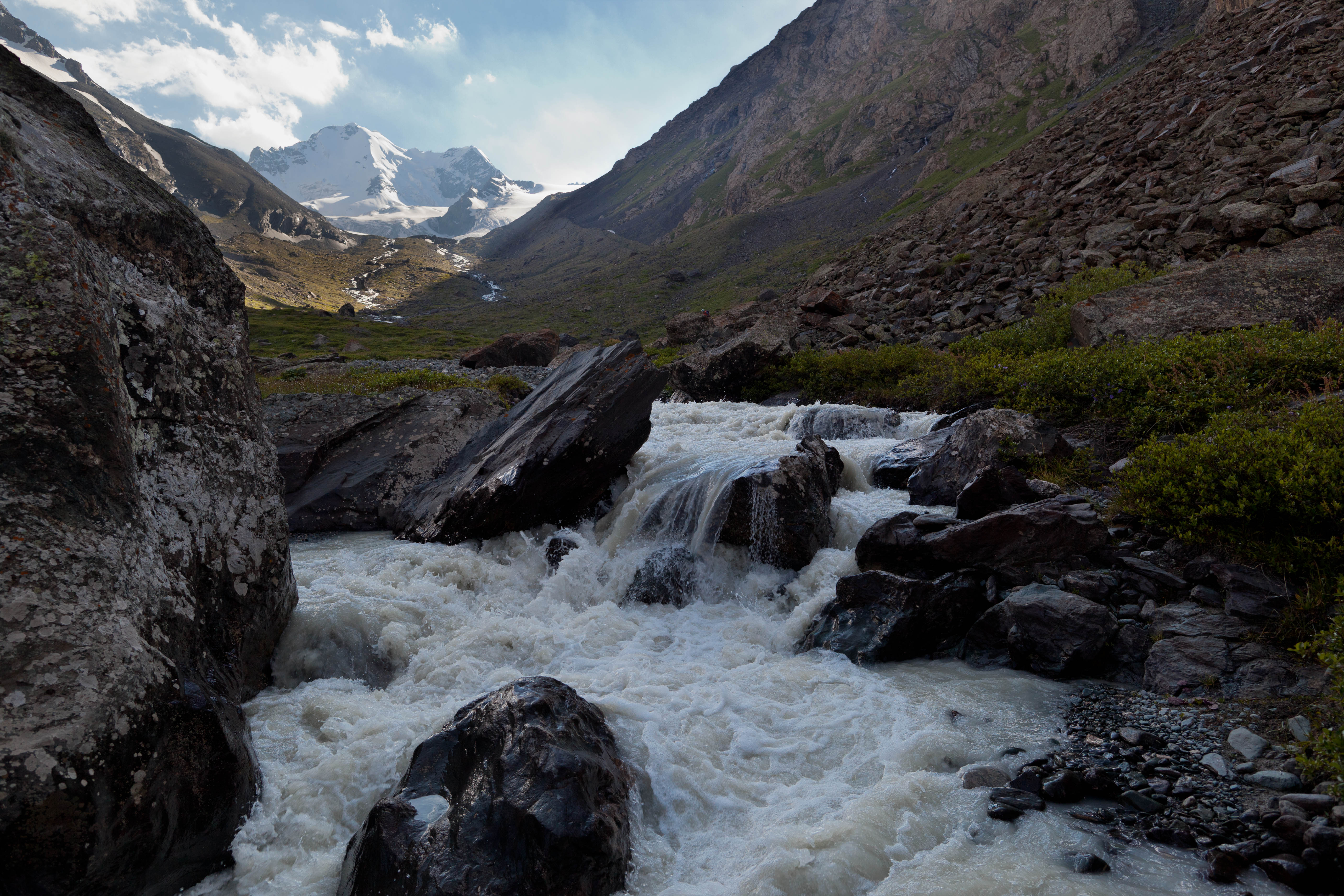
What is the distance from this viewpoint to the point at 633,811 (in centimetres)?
561

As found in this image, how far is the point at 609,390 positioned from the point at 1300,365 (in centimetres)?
1397

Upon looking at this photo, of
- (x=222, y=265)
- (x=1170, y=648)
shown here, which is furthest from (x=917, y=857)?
(x=222, y=265)

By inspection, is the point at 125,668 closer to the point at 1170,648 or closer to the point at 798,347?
the point at 1170,648

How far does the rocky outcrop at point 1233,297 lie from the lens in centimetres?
1470

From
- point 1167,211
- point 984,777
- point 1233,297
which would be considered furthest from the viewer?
point 1167,211

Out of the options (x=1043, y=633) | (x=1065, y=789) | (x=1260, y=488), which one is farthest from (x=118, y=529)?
(x=1260, y=488)

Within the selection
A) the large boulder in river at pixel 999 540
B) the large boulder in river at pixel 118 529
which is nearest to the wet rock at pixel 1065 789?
the large boulder in river at pixel 999 540

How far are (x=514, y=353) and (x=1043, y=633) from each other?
45347 millimetres

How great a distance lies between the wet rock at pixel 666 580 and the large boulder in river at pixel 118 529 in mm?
5715

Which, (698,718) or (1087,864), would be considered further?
(698,718)

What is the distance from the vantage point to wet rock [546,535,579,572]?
1248cm

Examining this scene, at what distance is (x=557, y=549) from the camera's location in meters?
12.7

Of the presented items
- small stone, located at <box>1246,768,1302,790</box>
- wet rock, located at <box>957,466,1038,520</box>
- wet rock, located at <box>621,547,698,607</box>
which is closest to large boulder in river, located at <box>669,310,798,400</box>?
wet rock, located at <box>621,547,698,607</box>

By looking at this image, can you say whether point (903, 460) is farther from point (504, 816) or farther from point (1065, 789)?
point (504, 816)
